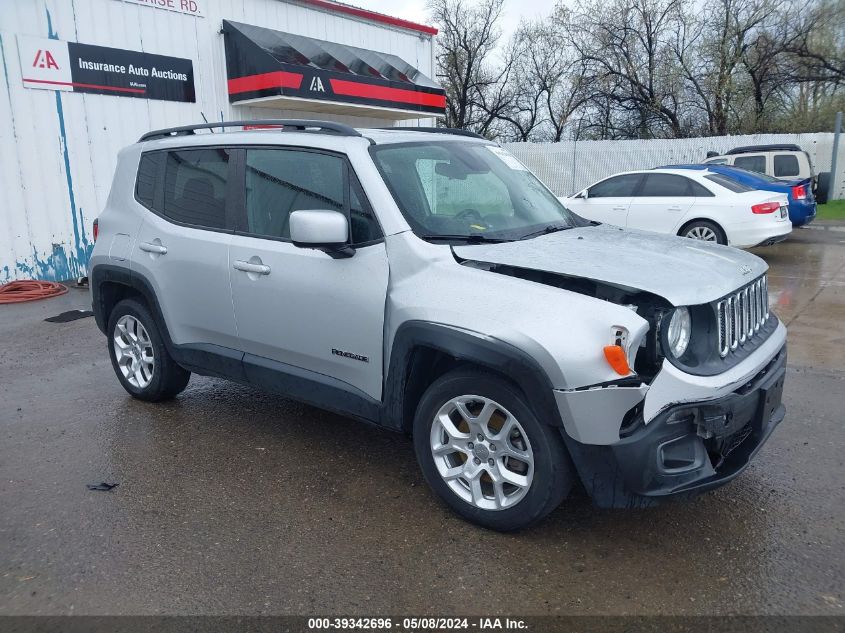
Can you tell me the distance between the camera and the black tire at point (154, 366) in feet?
16.0

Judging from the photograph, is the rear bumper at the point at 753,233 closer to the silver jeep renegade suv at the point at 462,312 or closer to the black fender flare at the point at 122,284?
the silver jeep renegade suv at the point at 462,312

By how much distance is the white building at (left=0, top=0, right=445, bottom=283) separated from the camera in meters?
10.3

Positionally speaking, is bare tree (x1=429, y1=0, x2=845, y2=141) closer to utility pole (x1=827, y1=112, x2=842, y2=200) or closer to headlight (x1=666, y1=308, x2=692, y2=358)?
utility pole (x1=827, y1=112, x2=842, y2=200)

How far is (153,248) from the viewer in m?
4.64

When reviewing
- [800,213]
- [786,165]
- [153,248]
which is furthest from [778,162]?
[153,248]

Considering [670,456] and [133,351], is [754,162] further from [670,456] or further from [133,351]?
[670,456]

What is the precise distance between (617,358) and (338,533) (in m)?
1.59

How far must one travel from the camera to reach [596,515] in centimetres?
344

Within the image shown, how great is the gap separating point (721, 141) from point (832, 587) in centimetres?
2288

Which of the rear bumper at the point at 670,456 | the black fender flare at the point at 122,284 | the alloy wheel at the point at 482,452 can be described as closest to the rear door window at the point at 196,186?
the black fender flare at the point at 122,284

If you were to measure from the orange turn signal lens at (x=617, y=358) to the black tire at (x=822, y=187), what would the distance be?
783 inches

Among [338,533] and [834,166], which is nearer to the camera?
[338,533]

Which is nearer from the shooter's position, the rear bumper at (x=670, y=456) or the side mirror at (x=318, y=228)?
the rear bumper at (x=670, y=456)

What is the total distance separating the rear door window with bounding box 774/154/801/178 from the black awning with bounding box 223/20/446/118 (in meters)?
7.99
